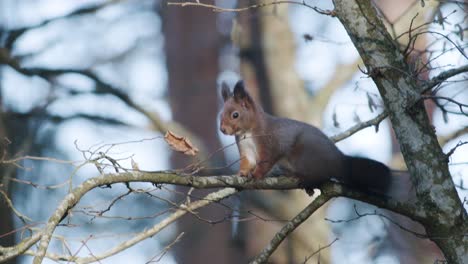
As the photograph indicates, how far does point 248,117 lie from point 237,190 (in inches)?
38.3

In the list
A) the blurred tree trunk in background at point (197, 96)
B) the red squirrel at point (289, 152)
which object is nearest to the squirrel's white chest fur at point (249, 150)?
the red squirrel at point (289, 152)

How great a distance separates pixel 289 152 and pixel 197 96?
4.21 m

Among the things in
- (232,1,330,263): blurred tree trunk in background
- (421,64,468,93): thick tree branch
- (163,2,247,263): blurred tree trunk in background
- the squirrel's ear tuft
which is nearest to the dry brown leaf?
(421,64,468,93): thick tree branch

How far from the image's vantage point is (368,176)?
12.1ft

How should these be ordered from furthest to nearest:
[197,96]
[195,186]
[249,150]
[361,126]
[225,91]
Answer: [197,96] < [225,91] < [249,150] < [361,126] < [195,186]

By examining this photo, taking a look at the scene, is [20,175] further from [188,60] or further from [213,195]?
[213,195]

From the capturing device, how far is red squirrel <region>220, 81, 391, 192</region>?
3.72 meters

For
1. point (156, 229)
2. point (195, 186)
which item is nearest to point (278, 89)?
point (156, 229)

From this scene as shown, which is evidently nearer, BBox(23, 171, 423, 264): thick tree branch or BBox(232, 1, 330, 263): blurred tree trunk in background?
BBox(23, 171, 423, 264): thick tree branch

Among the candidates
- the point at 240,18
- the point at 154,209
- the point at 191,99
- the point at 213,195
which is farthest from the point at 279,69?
the point at 213,195

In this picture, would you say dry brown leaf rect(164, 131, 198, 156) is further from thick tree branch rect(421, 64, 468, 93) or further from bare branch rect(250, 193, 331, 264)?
thick tree branch rect(421, 64, 468, 93)

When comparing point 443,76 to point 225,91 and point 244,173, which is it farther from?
point 225,91

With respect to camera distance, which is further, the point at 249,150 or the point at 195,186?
the point at 249,150

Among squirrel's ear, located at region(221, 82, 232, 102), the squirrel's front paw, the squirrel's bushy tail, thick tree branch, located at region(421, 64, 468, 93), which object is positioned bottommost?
the squirrel's bushy tail
